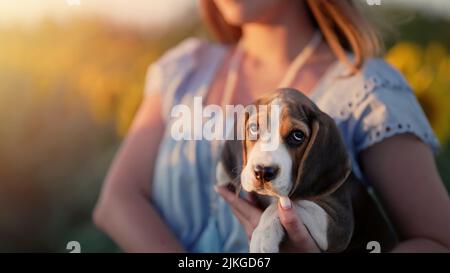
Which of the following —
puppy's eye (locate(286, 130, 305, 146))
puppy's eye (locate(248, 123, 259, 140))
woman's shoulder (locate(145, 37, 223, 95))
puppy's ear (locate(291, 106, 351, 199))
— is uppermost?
woman's shoulder (locate(145, 37, 223, 95))

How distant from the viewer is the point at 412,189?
123 cm

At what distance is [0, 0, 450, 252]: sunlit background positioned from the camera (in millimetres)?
1314

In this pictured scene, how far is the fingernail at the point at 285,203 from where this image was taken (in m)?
1.10

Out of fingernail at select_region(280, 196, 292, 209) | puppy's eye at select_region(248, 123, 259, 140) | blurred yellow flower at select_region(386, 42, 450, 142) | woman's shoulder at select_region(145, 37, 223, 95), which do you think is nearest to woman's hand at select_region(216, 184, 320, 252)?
fingernail at select_region(280, 196, 292, 209)

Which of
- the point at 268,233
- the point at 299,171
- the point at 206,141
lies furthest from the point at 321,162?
the point at 206,141

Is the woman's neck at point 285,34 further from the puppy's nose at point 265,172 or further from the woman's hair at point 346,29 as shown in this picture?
the puppy's nose at point 265,172

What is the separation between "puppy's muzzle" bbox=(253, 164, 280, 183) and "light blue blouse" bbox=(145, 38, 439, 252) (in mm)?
185

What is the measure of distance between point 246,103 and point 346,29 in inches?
9.5

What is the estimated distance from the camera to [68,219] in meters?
1.37

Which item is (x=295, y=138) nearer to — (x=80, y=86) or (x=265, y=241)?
(x=265, y=241)

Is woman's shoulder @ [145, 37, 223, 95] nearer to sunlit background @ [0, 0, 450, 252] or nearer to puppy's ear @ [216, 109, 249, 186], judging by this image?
sunlit background @ [0, 0, 450, 252]

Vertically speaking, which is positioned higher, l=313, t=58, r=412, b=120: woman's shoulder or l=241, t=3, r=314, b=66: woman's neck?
l=241, t=3, r=314, b=66: woman's neck

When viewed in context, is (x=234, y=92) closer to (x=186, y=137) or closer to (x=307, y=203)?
(x=186, y=137)
